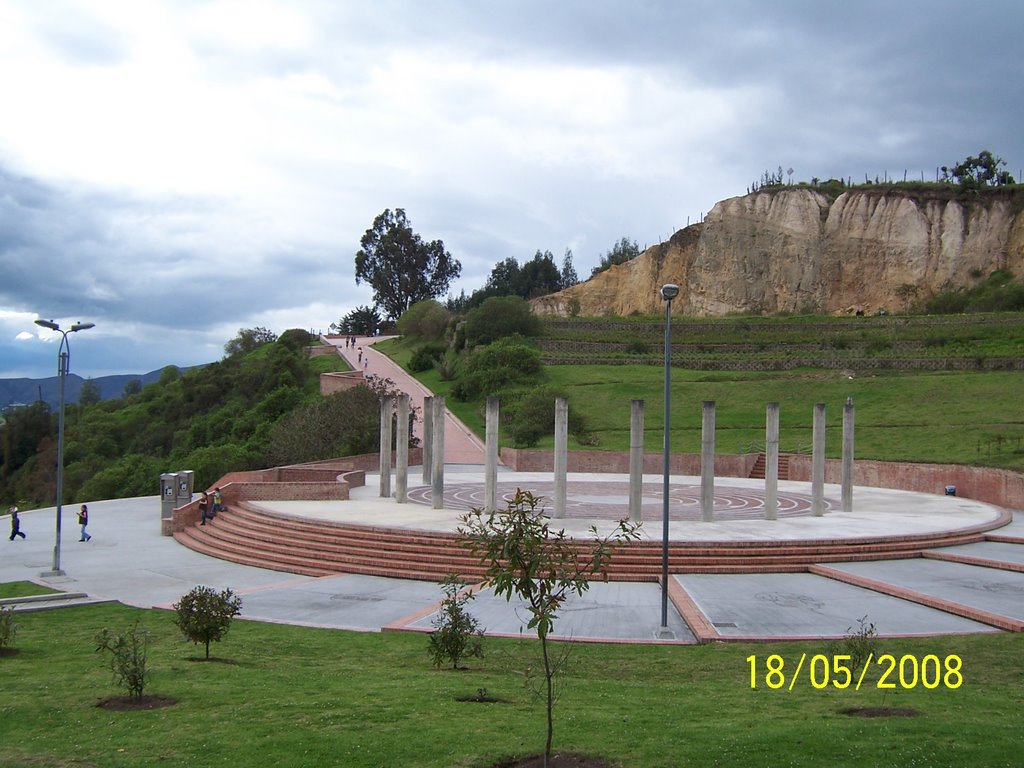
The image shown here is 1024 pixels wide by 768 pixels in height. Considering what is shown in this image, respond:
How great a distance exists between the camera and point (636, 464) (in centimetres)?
2142

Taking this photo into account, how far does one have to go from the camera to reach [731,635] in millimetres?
12898

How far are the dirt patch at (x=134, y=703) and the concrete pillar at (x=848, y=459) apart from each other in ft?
69.2

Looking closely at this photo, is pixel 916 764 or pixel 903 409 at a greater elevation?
pixel 903 409

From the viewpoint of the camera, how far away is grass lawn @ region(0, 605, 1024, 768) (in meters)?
7.05

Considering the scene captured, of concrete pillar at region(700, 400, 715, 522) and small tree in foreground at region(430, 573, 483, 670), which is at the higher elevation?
concrete pillar at region(700, 400, 715, 522)

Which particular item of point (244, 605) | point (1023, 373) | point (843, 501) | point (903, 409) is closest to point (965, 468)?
point (843, 501)

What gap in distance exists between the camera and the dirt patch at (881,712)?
8.09m

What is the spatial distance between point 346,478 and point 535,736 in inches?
974

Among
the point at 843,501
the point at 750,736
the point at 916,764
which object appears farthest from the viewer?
the point at 843,501

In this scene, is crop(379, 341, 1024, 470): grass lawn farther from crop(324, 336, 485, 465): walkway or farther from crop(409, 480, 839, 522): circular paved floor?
crop(409, 480, 839, 522): circular paved floor

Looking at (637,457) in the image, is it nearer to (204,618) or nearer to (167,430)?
(204,618)

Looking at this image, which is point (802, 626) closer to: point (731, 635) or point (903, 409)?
point (731, 635)

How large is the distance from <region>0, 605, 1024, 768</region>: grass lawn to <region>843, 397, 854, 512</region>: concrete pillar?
13.8m

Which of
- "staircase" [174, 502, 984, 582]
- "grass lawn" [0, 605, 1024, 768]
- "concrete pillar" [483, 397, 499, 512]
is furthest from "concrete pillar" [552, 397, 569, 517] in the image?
"grass lawn" [0, 605, 1024, 768]
